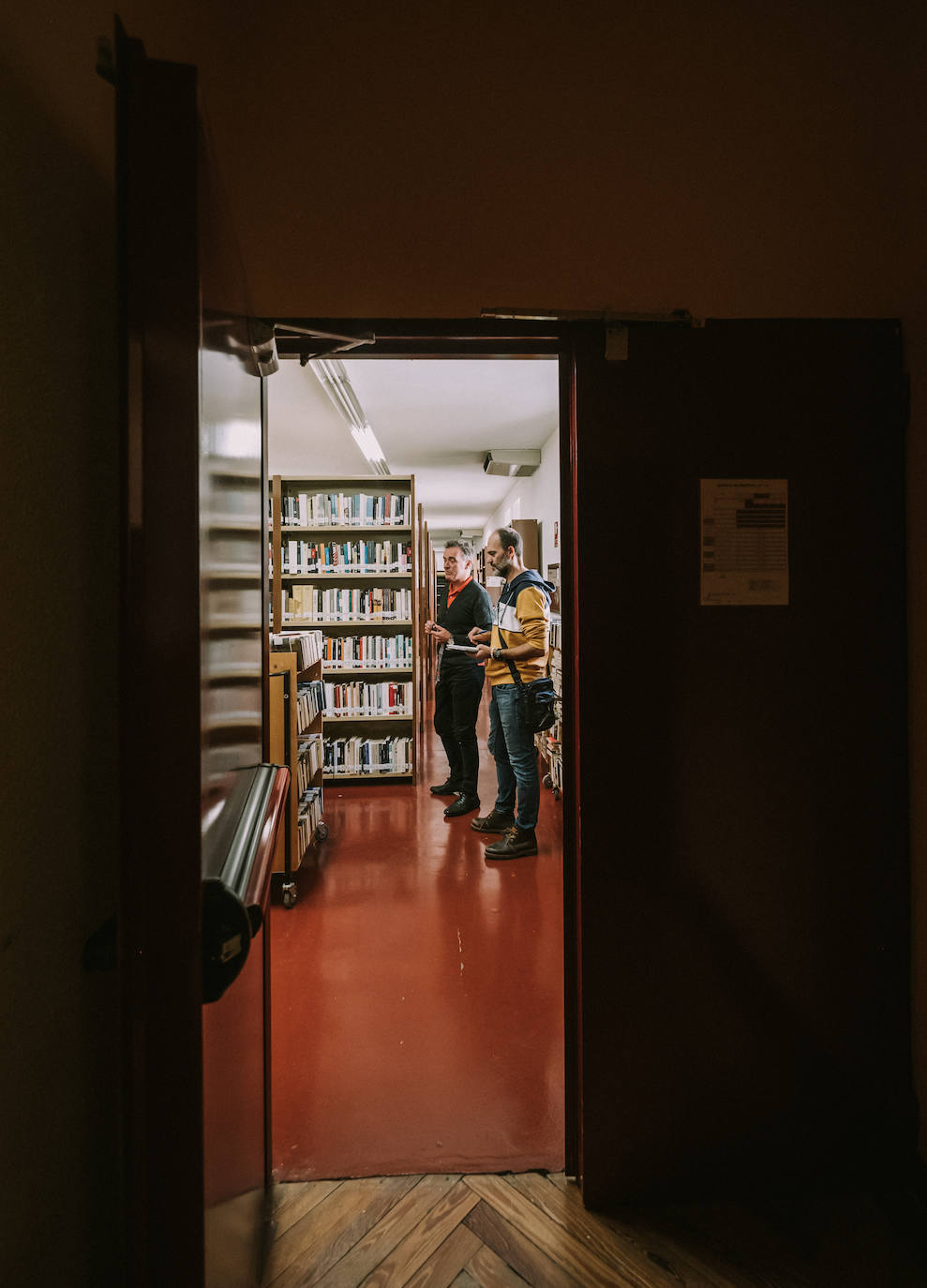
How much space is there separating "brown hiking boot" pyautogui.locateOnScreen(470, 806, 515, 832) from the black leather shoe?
1.00ft

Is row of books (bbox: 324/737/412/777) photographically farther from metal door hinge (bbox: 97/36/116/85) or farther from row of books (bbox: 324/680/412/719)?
metal door hinge (bbox: 97/36/116/85)

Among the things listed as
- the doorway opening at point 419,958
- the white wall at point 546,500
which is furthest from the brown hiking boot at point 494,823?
the white wall at point 546,500

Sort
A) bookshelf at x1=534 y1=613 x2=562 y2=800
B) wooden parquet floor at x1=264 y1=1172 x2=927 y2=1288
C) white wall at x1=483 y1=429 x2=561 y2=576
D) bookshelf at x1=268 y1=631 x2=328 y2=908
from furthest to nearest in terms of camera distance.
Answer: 1. white wall at x1=483 y1=429 x2=561 y2=576
2. bookshelf at x1=534 y1=613 x2=562 y2=800
3. bookshelf at x1=268 y1=631 x2=328 y2=908
4. wooden parquet floor at x1=264 y1=1172 x2=927 y2=1288

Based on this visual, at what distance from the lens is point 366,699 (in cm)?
504

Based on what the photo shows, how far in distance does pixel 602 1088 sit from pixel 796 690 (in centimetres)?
102

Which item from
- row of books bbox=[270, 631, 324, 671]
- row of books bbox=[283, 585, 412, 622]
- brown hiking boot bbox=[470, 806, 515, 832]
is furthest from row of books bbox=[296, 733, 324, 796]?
row of books bbox=[283, 585, 412, 622]

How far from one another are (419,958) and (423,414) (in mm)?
4229

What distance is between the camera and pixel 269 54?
1.48 meters

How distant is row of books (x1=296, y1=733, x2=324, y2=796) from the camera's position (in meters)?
3.22

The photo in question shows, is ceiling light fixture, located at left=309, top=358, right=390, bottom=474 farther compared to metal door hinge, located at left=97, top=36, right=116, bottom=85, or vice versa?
ceiling light fixture, located at left=309, top=358, right=390, bottom=474

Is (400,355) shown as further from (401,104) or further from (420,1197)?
(420,1197)

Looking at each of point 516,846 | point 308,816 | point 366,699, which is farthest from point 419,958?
point 366,699

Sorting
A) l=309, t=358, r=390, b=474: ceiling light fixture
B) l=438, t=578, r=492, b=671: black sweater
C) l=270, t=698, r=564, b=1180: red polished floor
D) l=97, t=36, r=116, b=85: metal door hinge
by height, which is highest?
l=309, t=358, r=390, b=474: ceiling light fixture

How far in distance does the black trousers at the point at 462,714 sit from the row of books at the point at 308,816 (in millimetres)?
977
